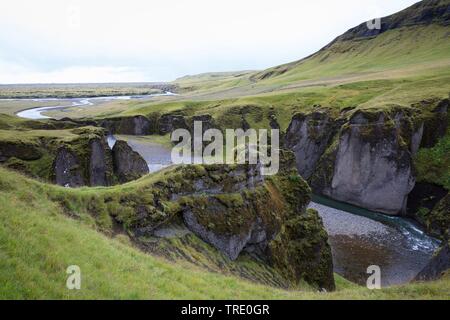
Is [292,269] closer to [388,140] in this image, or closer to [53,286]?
[53,286]

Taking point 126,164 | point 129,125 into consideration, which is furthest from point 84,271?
point 129,125

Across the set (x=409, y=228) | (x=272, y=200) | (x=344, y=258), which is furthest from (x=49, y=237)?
(x=409, y=228)

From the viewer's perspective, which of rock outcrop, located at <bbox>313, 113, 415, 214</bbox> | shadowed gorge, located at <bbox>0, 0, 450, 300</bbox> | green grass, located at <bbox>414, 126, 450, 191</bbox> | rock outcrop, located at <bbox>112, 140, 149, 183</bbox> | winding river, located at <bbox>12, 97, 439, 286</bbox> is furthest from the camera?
rock outcrop, located at <bbox>313, 113, 415, 214</bbox>

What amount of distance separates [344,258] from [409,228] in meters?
21.0

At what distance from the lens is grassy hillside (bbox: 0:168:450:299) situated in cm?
1274

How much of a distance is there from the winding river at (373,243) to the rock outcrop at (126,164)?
5.11 meters

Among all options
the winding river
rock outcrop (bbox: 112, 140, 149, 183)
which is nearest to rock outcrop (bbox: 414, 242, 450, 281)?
the winding river

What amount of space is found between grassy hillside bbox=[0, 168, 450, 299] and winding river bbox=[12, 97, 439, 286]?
33.4 meters

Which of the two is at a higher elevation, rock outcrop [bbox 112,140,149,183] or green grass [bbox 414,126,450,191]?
rock outcrop [bbox 112,140,149,183]

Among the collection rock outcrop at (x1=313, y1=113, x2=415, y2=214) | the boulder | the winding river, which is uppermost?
the boulder

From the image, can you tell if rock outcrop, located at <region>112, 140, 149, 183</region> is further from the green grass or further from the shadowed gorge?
the green grass

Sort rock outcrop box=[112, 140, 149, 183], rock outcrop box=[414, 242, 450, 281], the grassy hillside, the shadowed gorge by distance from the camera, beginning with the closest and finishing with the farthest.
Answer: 1. the grassy hillside
2. the shadowed gorge
3. rock outcrop box=[414, 242, 450, 281]
4. rock outcrop box=[112, 140, 149, 183]

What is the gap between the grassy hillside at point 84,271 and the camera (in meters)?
12.7

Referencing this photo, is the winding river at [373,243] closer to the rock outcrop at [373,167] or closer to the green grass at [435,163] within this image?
the rock outcrop at [373,167]
